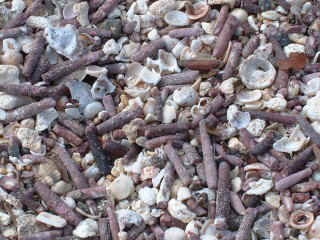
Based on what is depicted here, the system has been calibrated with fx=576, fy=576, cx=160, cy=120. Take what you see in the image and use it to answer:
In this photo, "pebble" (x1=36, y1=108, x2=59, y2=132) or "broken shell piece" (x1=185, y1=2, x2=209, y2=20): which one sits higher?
"broken shell piece" (x1=185, y1=2, x2=209, y2=20)

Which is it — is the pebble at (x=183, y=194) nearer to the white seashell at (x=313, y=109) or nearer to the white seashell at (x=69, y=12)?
the white seashell at (x=313, y=109)

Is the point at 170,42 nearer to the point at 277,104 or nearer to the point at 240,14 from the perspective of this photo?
the point at 240,14

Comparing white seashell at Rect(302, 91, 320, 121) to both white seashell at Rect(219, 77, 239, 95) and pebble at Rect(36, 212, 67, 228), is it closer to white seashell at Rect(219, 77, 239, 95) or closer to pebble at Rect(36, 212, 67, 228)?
white seashell at Rect(219, 77, 239, 95)

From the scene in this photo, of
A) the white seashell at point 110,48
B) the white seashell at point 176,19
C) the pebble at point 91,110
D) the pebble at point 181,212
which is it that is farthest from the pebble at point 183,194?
the white seashell at point 176,19

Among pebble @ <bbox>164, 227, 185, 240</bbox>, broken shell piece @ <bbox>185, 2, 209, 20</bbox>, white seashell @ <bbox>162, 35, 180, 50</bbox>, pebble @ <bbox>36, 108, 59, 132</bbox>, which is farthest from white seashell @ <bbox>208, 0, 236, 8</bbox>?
pebble @ <bbox>164, 227, 185, 240</bbox>

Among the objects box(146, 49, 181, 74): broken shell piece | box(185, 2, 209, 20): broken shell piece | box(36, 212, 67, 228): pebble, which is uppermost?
box(185, 2, 209, 20): broken shell piece

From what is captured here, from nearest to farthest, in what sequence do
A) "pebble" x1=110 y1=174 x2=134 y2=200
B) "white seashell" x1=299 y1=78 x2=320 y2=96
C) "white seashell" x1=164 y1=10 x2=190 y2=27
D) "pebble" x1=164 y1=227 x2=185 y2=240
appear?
"pebble" x1=164 y1=227 x2=185 y2=240
"pebble" x1=110 y1=174 x2=134 y2=200
"white seashell" x1=299 y1=78 x2=320 y2=96
"white seashell" x1=164 y1=10 x2=190 y2=27
